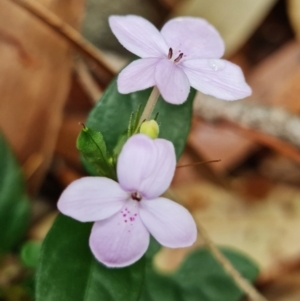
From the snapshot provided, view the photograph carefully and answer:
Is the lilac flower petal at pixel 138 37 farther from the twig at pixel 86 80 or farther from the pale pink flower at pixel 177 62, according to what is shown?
the twig at pixel 86 80

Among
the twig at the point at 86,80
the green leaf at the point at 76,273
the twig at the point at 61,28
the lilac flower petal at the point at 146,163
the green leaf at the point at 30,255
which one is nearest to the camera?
the lilac flower petal at the point at 146,163

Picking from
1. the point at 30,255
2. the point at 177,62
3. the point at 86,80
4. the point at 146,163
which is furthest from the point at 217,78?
the point at 86,80

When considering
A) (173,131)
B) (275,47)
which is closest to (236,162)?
(275,47)

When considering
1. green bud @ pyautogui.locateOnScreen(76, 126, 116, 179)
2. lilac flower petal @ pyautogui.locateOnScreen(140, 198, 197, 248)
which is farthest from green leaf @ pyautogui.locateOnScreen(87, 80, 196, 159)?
lilac flower petal @ pyautogui.locateOnScreen(140, 198, 197, 248)

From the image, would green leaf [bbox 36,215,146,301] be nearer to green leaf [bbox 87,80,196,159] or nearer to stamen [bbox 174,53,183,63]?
green leaf [bbox 87,80,196,159]

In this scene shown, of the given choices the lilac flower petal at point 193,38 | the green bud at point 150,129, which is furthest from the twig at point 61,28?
the green bud at point 150,129

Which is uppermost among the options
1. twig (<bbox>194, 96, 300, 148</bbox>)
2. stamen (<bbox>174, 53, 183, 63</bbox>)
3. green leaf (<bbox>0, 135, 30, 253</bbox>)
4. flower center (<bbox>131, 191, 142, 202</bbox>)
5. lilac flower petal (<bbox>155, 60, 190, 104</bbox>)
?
stamen (<bbox>174, 53, 183, 63</bbox>)

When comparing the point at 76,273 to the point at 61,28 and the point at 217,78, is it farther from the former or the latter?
the point at 61,28
